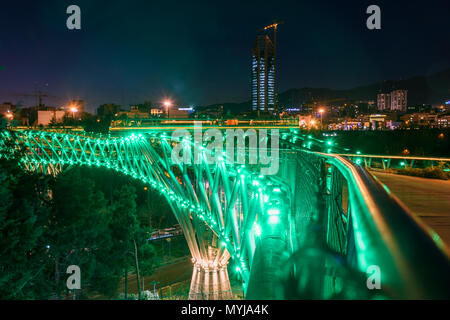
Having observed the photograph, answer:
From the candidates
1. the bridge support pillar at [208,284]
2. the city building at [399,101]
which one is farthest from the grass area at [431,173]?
the city building at [399,101]

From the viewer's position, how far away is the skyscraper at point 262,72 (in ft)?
547

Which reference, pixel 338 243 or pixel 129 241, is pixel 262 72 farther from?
pixel 338 243

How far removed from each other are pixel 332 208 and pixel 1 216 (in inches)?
429

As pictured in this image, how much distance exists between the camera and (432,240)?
0.96 meters

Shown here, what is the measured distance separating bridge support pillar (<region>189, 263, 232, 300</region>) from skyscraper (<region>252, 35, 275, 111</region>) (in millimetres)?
144779

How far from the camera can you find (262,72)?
180 meters

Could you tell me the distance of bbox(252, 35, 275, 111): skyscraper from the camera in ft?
547

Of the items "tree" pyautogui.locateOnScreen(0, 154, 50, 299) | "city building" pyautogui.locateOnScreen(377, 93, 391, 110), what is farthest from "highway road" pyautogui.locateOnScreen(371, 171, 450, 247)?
"city building" pyautogui.locateOnScreen(377, 93, 391, 110)

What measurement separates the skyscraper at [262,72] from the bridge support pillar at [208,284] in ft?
475

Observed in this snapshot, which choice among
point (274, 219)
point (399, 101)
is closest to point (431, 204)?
point (274, 219)

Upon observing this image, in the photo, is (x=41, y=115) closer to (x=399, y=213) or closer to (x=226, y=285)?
(x=226, y=285)

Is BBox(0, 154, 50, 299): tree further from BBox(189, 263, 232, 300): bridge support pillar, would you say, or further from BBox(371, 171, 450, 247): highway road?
BBox(371, 171, 450, 247): highway road

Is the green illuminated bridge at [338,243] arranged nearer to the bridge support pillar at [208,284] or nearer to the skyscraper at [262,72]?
the bridge support pillar at [208,284]
